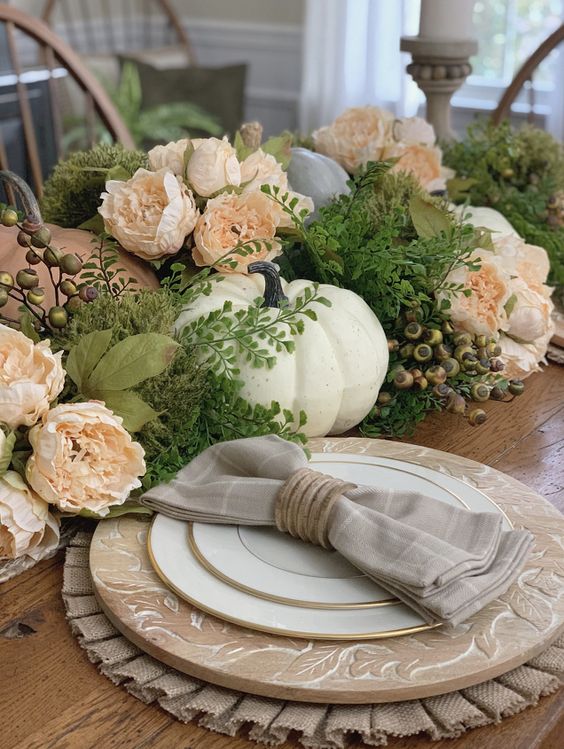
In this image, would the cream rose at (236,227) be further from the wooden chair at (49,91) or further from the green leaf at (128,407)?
the wooden chair at (49,91)

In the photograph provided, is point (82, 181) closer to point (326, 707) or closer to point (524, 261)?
point (524, 261)

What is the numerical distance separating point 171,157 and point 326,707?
593 millimetres

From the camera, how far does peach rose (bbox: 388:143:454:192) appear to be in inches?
49.0

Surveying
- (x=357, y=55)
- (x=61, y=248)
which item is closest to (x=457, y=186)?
(x=61, y=248)

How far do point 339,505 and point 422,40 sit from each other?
100 centimetres

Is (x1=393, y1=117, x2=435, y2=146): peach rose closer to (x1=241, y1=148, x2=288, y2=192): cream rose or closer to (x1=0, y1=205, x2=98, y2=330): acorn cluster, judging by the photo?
(x1=241, y1=148, x2=288, y2=192): cream rose

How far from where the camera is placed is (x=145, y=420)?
775 mm

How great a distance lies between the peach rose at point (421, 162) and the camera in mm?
1244

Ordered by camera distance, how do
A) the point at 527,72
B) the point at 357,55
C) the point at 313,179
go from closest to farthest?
the point at 313,179, the point at 527,72, the point at 357,55

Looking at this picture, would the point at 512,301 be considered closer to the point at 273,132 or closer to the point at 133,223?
the point at 133,223

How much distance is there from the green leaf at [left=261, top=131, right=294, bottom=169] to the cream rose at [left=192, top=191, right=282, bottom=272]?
0.15 meters

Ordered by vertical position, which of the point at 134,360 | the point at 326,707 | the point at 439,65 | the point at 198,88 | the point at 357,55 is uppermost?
the point at 439,65

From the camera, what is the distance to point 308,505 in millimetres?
710

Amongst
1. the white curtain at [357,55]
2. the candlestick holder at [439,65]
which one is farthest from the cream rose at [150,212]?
the white curtain at [357,55]
